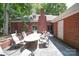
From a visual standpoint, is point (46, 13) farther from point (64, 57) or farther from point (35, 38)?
point (64, 57)

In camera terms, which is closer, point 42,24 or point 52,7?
point 52,7

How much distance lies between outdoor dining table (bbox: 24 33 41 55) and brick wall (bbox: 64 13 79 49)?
0.84 metres

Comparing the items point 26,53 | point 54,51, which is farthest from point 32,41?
point 54,51

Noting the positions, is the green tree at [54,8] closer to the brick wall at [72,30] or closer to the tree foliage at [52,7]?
the tree foliage at [52,7]

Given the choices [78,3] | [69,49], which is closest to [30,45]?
[69,49]

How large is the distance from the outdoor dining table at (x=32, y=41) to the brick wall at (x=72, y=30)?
84 centimetres

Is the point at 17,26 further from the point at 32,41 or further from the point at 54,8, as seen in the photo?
the point at 54,8

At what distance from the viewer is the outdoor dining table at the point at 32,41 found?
5172mm

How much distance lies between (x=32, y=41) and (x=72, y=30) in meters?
1.17

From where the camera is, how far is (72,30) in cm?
551

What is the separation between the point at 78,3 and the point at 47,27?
3.34 ft

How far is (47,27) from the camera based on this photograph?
17.5 ft

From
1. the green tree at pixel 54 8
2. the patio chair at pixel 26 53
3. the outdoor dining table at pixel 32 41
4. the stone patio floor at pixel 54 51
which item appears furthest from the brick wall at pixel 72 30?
the patio chair at pixel 26 53

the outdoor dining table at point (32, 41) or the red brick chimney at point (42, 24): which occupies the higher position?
the red brick chimney at point (42, 24)
